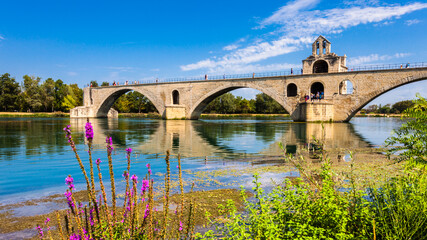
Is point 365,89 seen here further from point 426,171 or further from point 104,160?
point 426,171

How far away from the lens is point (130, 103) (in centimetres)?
10806

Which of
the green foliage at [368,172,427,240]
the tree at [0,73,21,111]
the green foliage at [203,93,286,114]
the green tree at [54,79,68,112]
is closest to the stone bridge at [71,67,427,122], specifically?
the green foliage at [203,93,286,114]

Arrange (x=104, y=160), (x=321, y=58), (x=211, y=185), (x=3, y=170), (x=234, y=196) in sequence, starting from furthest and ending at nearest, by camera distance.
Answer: (x=321, y=58)
(x=104, y=160)
(x=3, y=170)
(x=211, y=185)
(x=234, y=196)

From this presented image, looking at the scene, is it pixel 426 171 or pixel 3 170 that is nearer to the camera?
pixel 426 171

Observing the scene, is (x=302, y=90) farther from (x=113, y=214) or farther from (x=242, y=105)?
(x=242, y=105)

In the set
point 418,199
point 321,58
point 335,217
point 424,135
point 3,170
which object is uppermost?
point 321,58

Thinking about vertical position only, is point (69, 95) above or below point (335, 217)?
above

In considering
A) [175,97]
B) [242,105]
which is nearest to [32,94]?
[175,97]

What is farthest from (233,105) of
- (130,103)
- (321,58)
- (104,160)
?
(104,160)

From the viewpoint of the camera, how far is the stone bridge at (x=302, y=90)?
42969 millimetres

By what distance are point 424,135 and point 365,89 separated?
43657 millimetres

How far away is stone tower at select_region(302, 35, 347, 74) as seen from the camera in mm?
48250

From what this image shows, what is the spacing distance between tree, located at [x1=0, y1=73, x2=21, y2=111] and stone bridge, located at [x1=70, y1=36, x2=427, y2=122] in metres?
54.3

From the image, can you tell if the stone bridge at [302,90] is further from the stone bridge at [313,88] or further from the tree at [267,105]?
the tree at [267,105]
